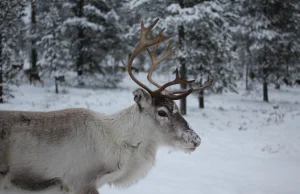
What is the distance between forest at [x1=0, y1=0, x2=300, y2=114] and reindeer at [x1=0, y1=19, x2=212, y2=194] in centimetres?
437

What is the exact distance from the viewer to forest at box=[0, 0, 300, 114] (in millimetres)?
11055

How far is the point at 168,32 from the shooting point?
11297mm

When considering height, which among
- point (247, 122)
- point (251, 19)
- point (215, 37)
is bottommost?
point (247, 122)

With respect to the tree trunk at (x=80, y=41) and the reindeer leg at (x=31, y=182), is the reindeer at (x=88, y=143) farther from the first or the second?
the tree trunk at (x=80, y=41)

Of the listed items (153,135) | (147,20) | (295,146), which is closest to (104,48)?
(147,20)

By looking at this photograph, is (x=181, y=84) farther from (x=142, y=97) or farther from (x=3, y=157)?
(x=3, y=157)

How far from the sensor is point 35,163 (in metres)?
2.77

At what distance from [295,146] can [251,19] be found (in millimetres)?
12106

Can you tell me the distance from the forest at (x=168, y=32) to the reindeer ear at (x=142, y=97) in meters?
4.31

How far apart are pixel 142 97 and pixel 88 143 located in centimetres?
83

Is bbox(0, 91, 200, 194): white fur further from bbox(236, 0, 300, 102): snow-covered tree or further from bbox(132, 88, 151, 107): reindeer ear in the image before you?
bbox(236, 0, 300, 102): snow-covered tree

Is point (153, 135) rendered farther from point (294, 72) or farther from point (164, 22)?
point (294, 72)

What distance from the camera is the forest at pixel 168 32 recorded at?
1105cm

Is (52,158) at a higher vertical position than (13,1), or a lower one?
lower
